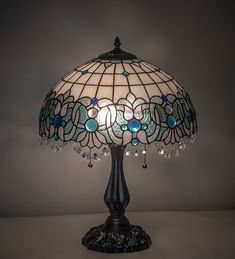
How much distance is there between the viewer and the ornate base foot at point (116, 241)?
1500 millimetres

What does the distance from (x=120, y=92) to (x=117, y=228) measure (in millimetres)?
337

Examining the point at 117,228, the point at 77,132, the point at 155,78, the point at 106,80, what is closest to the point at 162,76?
the point at 155,78

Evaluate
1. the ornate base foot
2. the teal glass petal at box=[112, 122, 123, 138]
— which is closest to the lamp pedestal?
the ornate base foot

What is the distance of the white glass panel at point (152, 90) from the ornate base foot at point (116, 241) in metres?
0.34

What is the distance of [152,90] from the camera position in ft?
4.57

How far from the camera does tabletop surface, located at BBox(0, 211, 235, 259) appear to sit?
1486 mm

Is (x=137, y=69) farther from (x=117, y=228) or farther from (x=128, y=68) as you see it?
(x=117, y=228)

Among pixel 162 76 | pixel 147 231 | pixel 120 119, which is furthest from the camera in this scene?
pixel 147 231

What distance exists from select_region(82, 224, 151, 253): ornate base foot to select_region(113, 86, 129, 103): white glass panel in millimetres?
338

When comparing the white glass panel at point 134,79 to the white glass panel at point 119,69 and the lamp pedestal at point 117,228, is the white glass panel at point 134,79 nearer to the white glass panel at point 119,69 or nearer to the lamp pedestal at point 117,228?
the white glass panel at point 119,69
